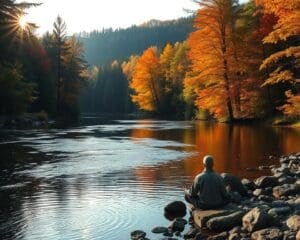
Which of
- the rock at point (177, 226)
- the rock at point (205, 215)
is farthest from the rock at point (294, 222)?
the rock at point (177, 226)

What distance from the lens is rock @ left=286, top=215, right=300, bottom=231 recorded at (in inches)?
433

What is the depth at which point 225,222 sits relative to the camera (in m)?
12.2

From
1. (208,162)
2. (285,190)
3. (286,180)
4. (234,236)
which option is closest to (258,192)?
(285,190)

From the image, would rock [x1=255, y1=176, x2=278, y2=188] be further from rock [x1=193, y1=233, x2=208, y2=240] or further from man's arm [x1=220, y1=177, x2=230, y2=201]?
rock [x1=193, y1=233, x2=208, y2=240]

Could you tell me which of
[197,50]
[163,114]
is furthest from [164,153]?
[163,114]

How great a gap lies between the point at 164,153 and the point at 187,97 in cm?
4757

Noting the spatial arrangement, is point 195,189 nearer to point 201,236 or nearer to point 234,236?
point 201,236

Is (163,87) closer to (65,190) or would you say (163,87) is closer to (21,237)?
(65,190)

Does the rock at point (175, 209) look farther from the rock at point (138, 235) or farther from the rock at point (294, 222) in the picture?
the rock at point (294, 222)

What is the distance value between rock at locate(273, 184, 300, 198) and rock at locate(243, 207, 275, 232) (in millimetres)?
3594

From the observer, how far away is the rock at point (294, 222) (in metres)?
11.0

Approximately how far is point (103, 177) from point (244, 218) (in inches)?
389

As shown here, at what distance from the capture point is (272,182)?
55.3 feet

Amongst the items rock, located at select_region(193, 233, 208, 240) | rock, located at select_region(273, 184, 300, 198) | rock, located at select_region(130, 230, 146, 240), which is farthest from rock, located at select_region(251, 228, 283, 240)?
rock, located at select_region(273, 184, 300, 198)
